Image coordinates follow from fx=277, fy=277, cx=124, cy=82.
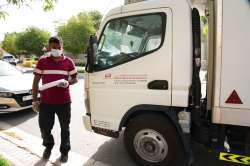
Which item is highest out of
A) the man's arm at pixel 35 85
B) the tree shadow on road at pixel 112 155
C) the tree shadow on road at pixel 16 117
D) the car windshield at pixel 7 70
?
the car windshield at pixel 7 70

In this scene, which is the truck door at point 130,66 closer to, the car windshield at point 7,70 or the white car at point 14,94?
the white car at point 14,94

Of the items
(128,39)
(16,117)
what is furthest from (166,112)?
(16,117)

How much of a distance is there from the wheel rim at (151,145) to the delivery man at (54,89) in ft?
3.92

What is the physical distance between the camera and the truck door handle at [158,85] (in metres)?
3.71

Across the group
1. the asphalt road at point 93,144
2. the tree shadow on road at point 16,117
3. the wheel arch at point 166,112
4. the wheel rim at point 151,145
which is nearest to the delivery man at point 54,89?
the asphalt road at point 93,144

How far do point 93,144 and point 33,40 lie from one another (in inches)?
2027

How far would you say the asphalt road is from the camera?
175 inches

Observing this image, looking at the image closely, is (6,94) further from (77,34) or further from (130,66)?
(77,34)

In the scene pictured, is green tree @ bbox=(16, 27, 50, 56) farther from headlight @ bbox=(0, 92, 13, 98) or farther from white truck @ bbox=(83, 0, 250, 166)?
white truck @ bbox=(83, 0, 250, 166)

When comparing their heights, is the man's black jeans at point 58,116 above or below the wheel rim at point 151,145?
above

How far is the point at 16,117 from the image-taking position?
7.36 metres

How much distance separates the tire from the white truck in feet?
0.04

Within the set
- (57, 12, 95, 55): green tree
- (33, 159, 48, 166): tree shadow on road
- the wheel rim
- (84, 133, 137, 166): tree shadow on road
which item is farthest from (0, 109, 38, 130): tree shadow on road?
(57, 12, 95, 55): green tree

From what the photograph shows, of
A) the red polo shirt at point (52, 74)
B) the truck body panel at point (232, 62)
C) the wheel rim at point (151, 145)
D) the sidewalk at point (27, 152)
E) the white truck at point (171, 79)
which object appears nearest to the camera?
the truck body panel at point (232, 62)
